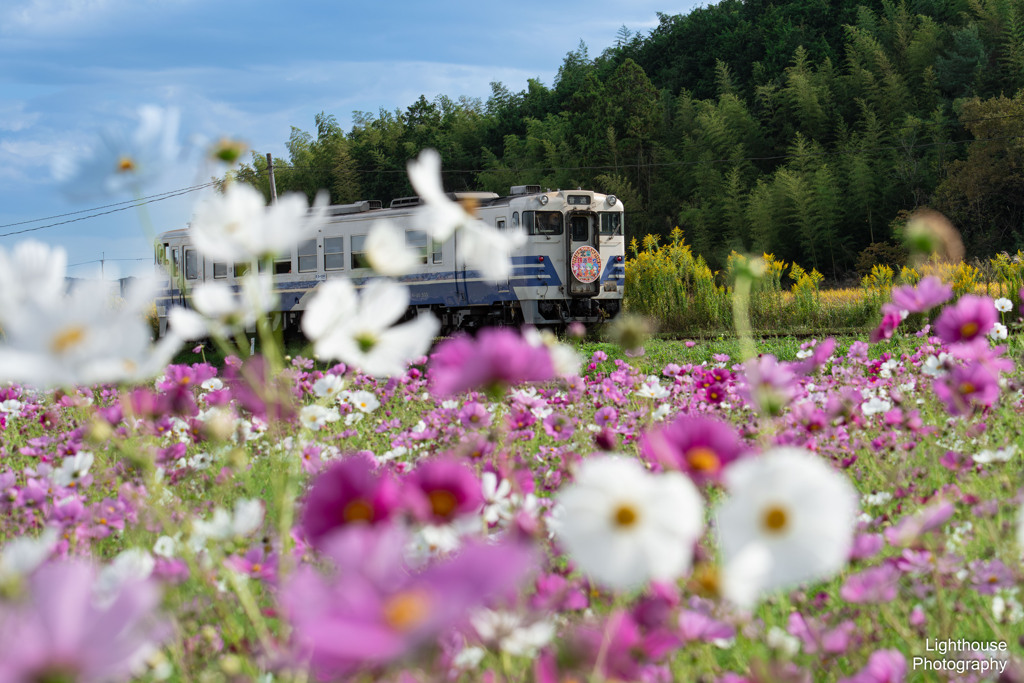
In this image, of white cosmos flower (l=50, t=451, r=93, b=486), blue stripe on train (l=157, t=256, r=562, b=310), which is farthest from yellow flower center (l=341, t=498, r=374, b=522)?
blue stripe on train (l=157, t=256, r=562, b=310)

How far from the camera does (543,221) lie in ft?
43.3

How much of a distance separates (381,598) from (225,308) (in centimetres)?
41

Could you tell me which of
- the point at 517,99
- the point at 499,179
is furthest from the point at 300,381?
the point at 517,99

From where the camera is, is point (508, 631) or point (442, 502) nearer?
point (442, 502)

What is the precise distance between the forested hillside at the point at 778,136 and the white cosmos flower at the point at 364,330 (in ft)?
97.2

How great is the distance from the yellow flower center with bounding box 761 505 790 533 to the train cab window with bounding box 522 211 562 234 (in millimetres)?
12384

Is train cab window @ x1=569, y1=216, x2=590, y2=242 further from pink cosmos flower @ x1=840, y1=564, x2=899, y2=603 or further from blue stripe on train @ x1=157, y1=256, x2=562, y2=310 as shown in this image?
pink cosmos flower @ x1=840, y1=564, x2=899, y2=603

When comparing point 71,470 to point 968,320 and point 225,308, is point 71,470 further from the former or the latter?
point 968,320

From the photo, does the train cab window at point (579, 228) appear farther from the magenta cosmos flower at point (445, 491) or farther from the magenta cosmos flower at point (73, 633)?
the magenta cosmos flower at point (73, 633)

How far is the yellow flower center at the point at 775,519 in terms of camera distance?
0.63 metres

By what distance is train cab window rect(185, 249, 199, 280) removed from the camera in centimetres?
1672

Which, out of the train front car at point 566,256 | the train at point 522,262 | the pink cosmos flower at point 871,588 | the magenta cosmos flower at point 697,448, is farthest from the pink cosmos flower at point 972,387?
the train front car at point 566,256

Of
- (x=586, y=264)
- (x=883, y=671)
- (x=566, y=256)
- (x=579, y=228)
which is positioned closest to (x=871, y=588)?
(x=883, y=671)

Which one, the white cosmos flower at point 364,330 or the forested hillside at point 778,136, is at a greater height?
the forested hillside at point 778,136
